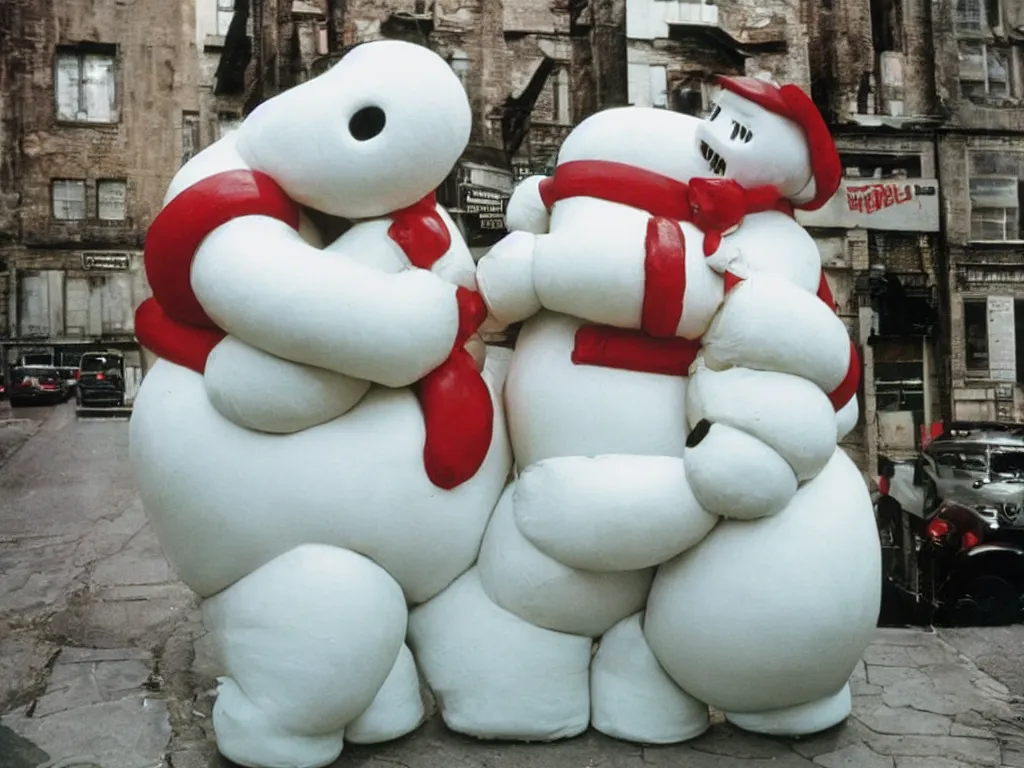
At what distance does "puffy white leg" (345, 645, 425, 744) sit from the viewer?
78.4 inches

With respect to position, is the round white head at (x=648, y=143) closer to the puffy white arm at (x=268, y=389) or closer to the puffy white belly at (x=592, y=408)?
the puffy white belly at (x=592, y=408)

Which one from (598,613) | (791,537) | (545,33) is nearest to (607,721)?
(598,613)

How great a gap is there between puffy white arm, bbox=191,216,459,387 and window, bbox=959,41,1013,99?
6758mm

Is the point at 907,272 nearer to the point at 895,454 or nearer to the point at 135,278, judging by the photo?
the point at 895,454

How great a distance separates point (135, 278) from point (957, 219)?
609cm

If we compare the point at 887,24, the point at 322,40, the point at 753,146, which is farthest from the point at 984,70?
the point at 753,146

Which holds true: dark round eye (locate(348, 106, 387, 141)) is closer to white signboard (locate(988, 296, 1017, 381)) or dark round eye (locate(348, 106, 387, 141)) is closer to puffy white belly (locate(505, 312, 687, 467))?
puffy white belly (locate(505, 312, 687, 467))

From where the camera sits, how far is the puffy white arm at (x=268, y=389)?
70.6 inches

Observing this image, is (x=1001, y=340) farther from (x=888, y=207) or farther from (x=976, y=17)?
(x=976, y=17)

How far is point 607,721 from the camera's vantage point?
2053mm

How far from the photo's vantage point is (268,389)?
1791mm

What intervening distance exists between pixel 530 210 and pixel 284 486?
0.87 metres

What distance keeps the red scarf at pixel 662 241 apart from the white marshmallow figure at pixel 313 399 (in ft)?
0.90

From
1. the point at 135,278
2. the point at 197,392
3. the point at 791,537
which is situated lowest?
the point at 791,537
